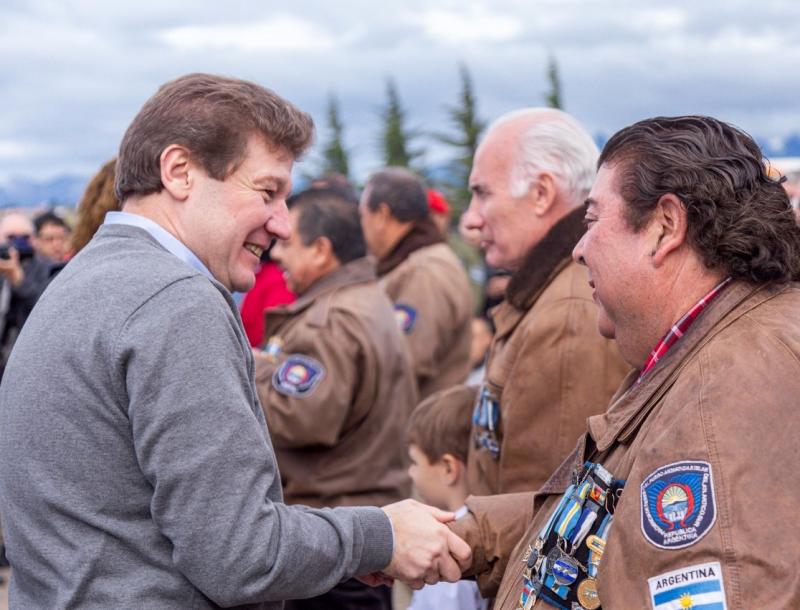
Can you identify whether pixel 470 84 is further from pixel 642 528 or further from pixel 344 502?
pixel 642 528

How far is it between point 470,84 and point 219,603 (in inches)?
1273

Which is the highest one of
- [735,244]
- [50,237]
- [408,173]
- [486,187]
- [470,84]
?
[735,244]

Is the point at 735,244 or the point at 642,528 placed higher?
the point at 735,244

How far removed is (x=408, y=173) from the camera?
668 cm

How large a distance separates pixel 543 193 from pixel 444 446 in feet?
Result: 3.26

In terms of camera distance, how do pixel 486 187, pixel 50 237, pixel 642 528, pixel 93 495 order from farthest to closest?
pixel 50 237 < pixel 486 187 < pixel 93 495 < pixel 642 528

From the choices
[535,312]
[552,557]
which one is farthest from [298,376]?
[552,557]

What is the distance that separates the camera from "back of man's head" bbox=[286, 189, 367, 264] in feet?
15.7

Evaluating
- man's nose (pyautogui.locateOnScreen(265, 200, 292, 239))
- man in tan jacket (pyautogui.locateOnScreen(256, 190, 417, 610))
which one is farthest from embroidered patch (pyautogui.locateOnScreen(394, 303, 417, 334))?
man's nose (pyautogui.locateOnScreen(265, 200, 292, 239))

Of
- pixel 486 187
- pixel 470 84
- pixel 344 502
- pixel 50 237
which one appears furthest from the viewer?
pixel 470 84

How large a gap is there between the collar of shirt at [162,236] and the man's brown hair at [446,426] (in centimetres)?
165

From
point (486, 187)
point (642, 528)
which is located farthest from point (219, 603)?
point (486, 187)

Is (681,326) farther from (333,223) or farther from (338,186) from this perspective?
(338,186)

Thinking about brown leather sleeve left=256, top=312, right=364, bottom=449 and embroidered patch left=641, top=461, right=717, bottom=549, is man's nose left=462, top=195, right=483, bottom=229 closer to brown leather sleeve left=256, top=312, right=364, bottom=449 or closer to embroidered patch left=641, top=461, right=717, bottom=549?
brown leather sleeve left=256, top=312, right=364, bottom=449
